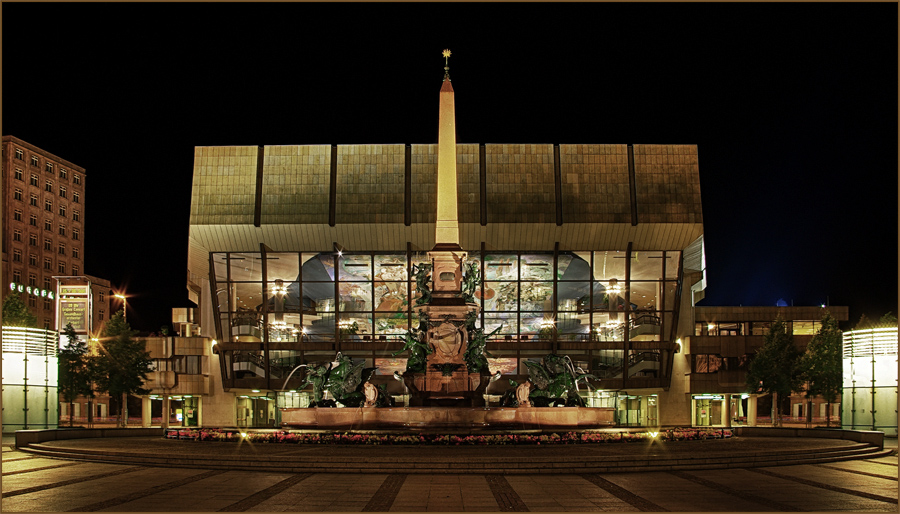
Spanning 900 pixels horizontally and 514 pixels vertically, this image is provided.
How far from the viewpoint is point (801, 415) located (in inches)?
3735

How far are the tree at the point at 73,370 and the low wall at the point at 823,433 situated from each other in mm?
40516

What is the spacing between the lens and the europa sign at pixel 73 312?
70.2 meters

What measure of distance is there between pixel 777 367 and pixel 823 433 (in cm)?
3007

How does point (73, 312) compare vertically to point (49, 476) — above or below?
above

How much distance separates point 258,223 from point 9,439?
28856mm

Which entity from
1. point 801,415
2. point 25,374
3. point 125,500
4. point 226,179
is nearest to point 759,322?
point 801,415

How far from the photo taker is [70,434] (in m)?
31.4

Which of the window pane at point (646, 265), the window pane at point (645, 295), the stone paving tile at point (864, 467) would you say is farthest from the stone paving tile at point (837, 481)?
the window pane at point (645, 295)

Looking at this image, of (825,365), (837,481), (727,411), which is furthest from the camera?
(727,411)

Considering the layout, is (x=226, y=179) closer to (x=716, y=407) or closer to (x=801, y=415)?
(x=716, y=407)

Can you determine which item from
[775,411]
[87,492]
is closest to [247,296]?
[775,411]

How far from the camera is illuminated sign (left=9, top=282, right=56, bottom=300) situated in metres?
109

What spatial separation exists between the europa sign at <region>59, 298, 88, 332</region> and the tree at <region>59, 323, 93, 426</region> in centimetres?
1225

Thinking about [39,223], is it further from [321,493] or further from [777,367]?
[321,493]
